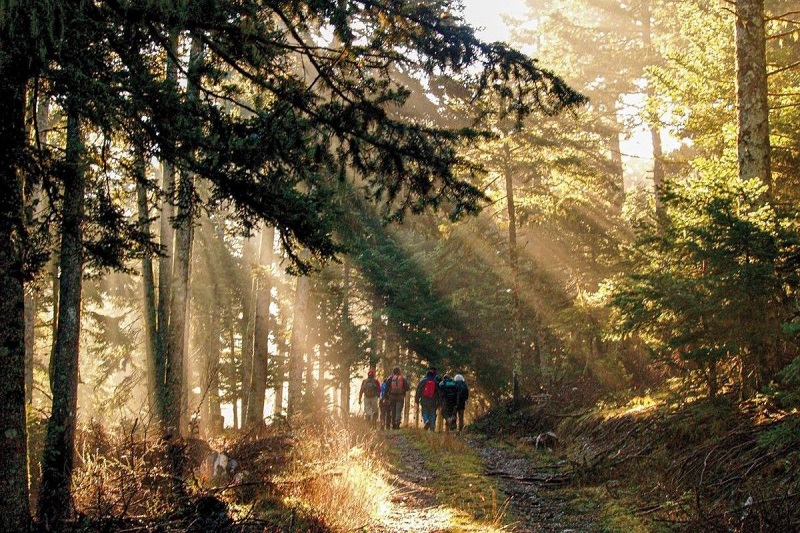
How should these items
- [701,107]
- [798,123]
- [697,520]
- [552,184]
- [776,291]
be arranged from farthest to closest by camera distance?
1. [552,184]
2. [701,107]
3. [798,123]
4. [776,291]
5. [697,520]

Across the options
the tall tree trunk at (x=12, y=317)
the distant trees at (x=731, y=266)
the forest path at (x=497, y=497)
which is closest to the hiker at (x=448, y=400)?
the forest path at (x=497, y=497)

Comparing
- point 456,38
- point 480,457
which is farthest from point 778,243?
point 480,457

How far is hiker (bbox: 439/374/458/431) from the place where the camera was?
2084 centimetres

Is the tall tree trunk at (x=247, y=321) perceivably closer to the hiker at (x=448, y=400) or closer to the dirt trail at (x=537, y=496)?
the hiker at (x=448, y=400)

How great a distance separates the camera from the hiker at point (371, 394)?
22.5 metres

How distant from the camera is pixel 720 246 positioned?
307 inches

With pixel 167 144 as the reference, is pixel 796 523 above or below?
below

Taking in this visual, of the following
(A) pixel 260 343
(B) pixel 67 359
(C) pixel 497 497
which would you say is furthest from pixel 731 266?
(A) pixel 260 343

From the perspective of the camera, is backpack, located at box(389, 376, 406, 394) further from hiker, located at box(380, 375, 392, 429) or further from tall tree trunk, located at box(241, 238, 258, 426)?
tall tree trunk, located at box(241, 238, 258, 426)

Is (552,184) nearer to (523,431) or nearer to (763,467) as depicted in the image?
(523,431)

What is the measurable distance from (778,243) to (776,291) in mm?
Answer: 663

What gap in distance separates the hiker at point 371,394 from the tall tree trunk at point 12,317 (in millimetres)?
16717

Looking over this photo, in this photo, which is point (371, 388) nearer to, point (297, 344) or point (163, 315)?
point (297, 344)

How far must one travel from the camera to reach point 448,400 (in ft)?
68.6
